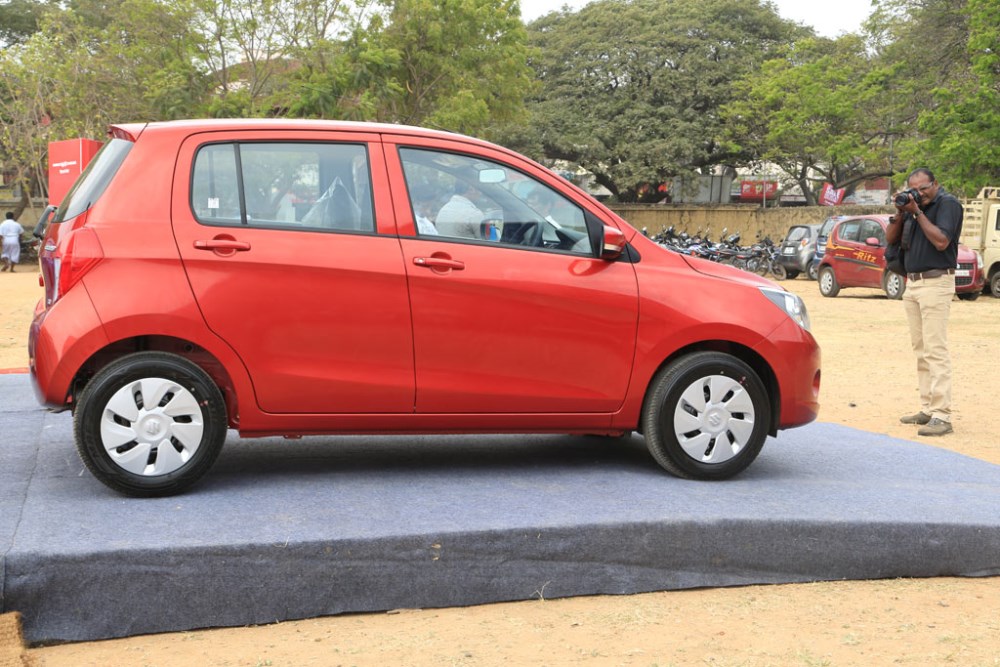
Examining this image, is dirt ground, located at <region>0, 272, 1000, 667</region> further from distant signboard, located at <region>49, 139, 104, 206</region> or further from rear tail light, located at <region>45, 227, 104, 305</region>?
distant signboard, located at <region>49, 139, 104, 206</region>

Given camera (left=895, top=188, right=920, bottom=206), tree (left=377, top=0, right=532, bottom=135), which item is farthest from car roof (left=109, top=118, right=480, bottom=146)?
tree (left=377, top=0, right=532, bottom=135)

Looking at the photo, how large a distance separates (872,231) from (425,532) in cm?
2010

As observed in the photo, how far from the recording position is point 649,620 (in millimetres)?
4316

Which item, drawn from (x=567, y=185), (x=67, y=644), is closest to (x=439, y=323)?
(x=567, y=185)

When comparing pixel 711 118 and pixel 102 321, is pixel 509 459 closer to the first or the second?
pixel 102 321

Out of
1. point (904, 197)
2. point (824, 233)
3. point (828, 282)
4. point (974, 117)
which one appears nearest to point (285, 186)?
point (904, 197)

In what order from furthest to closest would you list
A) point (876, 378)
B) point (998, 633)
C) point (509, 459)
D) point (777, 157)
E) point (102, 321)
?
point (777, 157) → point (876, 378) → point (509, 459) → point (102, 321) → point (998, 633)

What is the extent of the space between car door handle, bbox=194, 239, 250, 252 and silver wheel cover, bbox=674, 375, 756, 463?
2162 millimetres

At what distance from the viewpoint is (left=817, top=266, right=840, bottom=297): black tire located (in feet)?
78.3

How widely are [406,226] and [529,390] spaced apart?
95 cm

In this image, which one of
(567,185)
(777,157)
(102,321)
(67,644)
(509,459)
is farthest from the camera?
(777,157)

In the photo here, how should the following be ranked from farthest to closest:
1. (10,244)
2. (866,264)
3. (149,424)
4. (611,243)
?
(10,244), (866,264), (611,243), (149,424)

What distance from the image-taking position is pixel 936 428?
8.30 metres

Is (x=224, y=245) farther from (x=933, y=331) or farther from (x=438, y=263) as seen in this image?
(x=933, y=331)
